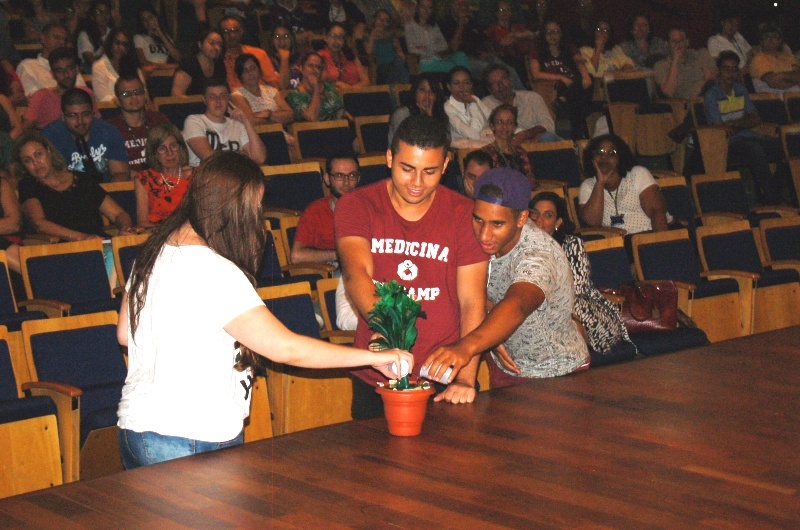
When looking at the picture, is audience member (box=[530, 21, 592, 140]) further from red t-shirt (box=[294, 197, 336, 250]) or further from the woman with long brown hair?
the woman with long brown hair

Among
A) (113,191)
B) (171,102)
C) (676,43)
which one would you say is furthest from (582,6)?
(113,191)

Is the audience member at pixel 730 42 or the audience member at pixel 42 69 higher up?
the audience member at pixel 730 42

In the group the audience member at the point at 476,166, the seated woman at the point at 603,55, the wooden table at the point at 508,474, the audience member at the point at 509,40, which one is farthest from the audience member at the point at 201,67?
the wooden table at the point at 508,474

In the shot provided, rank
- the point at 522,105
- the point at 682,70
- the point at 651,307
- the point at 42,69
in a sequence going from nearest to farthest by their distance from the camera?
the point at 651,307 → the point at 42,69 → the point at 522,105 → the point at 682,70

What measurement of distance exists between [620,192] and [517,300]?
3.90 meters

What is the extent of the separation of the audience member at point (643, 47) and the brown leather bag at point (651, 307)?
555 cm

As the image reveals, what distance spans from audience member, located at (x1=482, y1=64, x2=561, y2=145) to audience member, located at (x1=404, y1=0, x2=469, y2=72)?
109 cm

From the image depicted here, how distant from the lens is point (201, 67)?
26.2 ft

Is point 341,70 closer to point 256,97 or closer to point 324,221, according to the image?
point 256,97

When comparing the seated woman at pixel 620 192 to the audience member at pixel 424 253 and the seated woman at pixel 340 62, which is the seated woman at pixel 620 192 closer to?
the seated woman at pixel 340 62

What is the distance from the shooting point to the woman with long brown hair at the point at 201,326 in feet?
8.06

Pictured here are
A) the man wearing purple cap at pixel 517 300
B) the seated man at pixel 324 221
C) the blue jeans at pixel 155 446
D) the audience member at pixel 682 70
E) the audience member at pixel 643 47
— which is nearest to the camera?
the blue jeans at pixel 155 446

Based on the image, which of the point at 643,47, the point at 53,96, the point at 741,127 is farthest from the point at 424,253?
the point at 643,47

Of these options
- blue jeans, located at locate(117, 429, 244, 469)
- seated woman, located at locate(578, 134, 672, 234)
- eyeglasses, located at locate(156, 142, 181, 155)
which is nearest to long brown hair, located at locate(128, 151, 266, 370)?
blue jeans, located at locate(117, 429, 244, 469)
